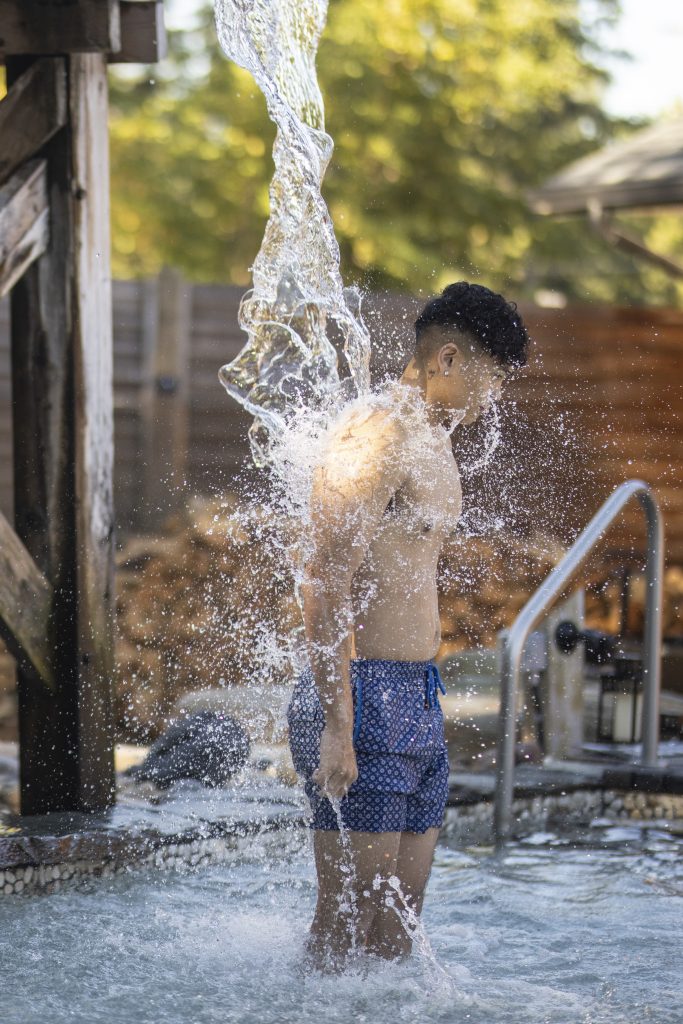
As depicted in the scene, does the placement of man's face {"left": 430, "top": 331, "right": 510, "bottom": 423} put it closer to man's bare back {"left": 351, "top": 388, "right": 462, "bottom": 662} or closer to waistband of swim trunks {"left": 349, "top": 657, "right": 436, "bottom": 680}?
man's bare back {"left": 351, "top": 388, "right": 462, "bottom": 662}

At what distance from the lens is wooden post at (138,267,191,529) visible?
31.1 feet

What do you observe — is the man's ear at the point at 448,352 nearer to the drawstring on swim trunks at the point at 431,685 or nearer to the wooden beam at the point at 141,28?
the drawstring on swim trunks at the point at 431,685

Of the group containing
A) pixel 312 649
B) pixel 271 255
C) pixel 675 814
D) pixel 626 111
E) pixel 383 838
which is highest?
pixel 626 111

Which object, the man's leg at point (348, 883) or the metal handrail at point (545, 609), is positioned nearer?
the man's leg at point (348, 883)

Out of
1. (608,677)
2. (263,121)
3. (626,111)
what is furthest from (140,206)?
(608,677)

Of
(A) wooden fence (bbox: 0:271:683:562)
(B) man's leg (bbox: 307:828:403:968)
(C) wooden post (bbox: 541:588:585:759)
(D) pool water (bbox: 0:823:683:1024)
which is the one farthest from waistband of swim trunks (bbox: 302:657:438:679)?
(A) wooden fence (bbox: 0:271:683:562)

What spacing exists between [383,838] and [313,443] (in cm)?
118

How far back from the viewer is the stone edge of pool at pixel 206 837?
4043 millimetres

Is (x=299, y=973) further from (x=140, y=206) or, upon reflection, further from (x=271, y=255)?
(x=140, y=206)

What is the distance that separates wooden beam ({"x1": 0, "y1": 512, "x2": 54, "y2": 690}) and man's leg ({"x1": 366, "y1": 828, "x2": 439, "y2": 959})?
1537 mm

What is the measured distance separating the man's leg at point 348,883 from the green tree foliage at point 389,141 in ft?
38.3

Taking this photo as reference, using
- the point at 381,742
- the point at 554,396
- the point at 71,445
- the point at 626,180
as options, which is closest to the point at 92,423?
the point at 71,445

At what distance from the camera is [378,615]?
3.10 meters

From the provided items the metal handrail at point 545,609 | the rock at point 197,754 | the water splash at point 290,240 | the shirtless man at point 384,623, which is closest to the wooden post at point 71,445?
the water splash at point 290,240
